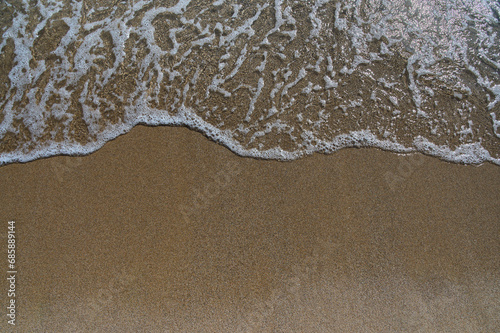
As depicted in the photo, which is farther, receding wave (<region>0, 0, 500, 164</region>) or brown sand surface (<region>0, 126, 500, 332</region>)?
receding wave (<region>0, 0, 500, 164</region>)

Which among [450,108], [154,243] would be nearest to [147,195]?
[154,243]

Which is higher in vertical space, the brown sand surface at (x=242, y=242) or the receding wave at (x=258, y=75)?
the receding wave at (x=258, y=75)

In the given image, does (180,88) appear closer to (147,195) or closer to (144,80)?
(144,80)

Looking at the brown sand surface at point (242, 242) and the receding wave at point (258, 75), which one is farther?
the receding wave at point (258, 75)

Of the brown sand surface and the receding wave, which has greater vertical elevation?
the receding wave
